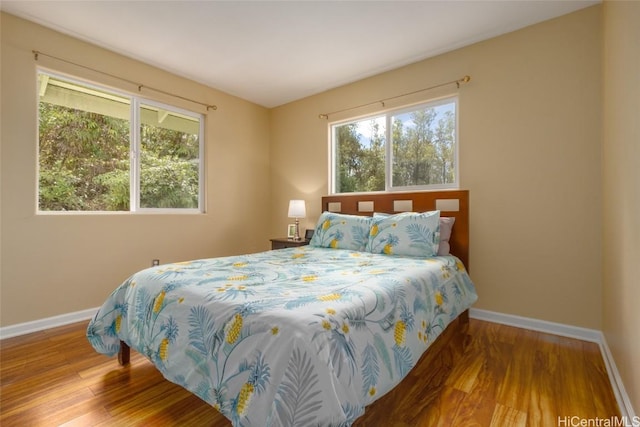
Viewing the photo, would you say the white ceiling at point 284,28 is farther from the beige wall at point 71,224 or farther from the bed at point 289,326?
the bed at point 289,326

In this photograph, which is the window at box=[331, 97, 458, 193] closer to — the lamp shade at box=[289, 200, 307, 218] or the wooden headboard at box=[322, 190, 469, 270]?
the wooden headboard at box=[322, 190, 469, 270]

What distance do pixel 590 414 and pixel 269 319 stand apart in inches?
62.2

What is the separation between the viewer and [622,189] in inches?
56.4

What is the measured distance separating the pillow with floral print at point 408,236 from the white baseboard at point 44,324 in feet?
8.61

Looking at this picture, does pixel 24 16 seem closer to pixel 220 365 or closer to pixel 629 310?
pixel 220 365

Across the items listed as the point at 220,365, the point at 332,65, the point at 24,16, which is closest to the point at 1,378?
the point at 220,365

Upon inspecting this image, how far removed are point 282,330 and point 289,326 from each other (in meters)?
0.03

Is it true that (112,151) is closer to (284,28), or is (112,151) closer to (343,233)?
(284,28)

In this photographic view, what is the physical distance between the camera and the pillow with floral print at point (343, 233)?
264 cm

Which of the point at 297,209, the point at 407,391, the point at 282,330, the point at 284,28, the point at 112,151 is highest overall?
the point at 284,28

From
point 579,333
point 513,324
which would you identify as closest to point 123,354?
point 513,324

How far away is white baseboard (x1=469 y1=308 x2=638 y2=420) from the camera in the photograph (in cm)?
135

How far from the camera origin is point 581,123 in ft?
7.01

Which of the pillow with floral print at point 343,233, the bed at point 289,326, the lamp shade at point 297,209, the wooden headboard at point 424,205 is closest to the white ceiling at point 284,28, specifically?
the wooden headboard at point 424,205
